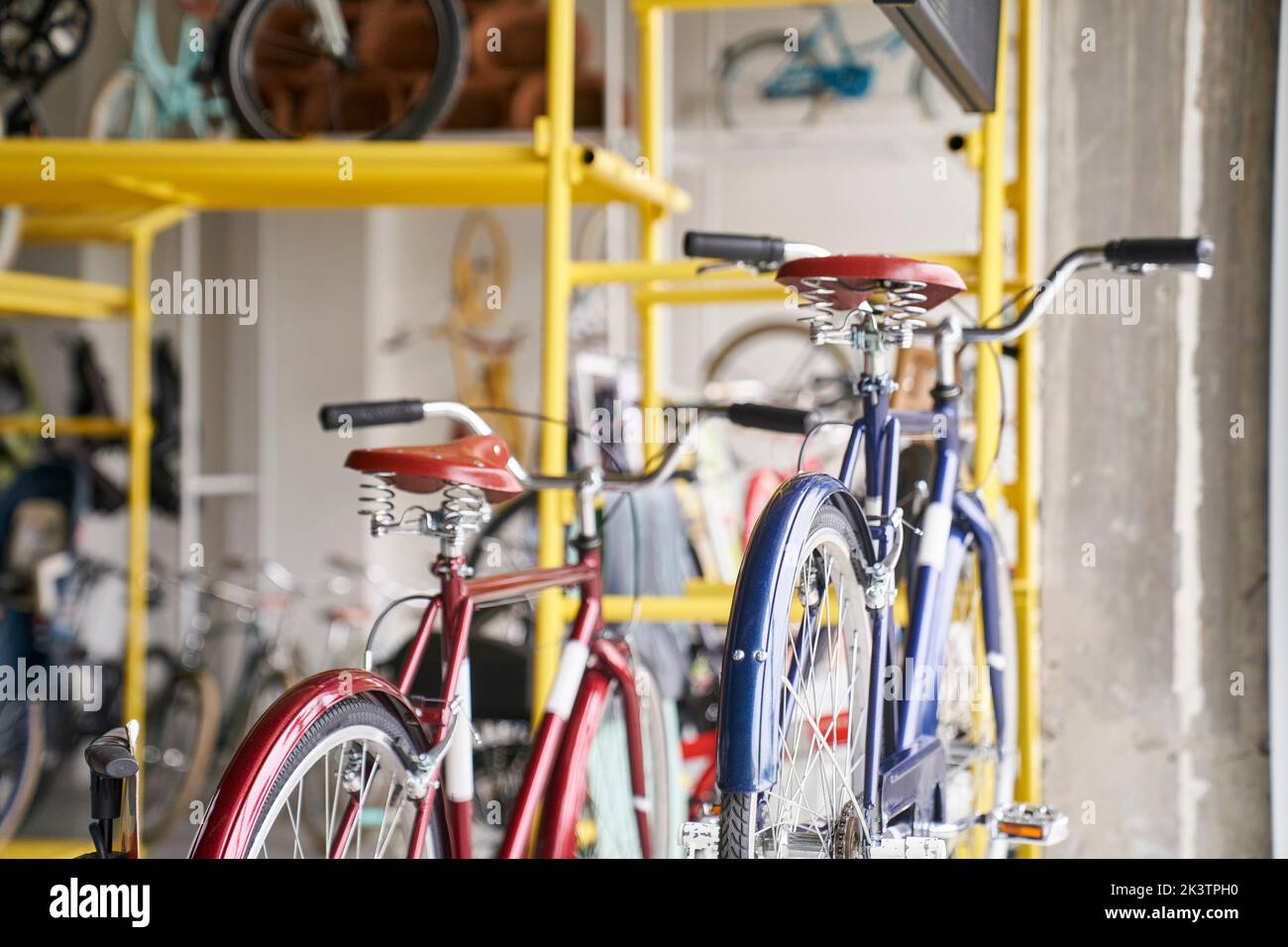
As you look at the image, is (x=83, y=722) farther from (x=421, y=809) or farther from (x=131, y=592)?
(x=421, y=809)

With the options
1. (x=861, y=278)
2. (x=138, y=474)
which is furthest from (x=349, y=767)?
(x=138, y=474)

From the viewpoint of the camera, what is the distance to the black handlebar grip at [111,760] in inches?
46.1

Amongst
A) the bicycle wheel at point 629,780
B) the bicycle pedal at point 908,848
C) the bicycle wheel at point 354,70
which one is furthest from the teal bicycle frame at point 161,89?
the bicycle pedal at point 908,848

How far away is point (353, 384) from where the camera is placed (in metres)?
5.85

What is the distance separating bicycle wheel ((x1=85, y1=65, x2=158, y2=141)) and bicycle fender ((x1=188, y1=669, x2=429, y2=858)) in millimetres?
3926

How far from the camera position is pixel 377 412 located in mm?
1863

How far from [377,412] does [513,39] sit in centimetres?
418

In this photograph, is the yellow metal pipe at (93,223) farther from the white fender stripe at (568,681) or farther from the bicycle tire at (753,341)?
the bicycle tire at (753,341)

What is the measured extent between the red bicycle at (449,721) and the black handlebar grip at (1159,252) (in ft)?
1.98

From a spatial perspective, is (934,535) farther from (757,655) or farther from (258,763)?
(258,763)

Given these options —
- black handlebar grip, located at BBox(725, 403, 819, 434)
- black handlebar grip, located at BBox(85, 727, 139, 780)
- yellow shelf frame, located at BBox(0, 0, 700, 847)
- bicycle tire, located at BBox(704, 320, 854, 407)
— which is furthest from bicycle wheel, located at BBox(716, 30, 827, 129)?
black handlebar grip, located at BBox(85, 727, 139, 780)

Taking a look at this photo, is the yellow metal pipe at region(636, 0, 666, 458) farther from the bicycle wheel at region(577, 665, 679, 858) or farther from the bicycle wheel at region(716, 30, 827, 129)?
the bicycle wheel at region(716, 30, 827, 129)

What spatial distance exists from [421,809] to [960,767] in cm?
95

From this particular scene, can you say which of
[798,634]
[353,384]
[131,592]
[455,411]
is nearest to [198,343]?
[353,384]
